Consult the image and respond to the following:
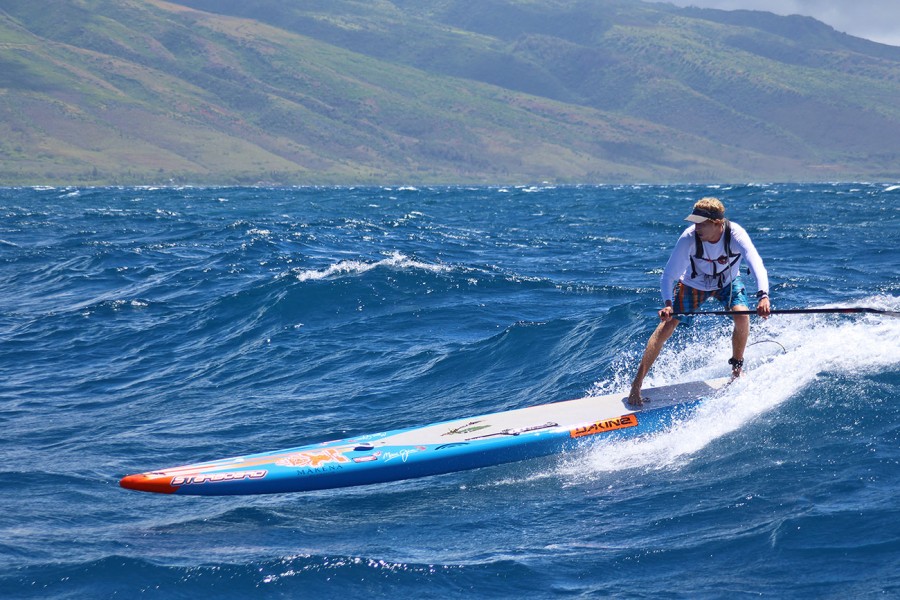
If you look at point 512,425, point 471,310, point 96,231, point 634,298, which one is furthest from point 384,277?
point 96,231

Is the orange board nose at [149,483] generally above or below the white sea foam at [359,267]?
below

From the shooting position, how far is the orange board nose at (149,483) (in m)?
9.07

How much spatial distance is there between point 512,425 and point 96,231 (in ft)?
103

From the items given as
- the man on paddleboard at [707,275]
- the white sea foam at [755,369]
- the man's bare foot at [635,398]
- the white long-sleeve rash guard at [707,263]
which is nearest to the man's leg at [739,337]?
the man on paddleboard at [707,275]

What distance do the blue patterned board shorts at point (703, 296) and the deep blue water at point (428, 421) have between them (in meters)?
0.95

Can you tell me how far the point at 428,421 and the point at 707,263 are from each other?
13.1 ft

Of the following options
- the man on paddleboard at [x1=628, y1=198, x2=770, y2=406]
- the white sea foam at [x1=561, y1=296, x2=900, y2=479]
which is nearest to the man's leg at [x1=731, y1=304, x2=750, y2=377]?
the man on paddleboard at [x1=628, y1=198, x2=770, y2=406]

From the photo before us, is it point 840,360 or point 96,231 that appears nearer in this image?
point 840,360

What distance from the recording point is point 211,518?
Result: 8.94m

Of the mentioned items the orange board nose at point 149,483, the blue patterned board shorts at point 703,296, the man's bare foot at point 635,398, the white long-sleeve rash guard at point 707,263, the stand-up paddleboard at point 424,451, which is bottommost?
the orange board nose at point 149,483

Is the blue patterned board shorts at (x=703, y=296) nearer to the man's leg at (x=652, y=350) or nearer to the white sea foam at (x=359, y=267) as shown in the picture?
the man's leg at (x=652, y=350)

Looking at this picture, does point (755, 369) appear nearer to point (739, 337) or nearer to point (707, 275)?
point (739, 337)

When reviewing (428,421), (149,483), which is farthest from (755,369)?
(149,483)

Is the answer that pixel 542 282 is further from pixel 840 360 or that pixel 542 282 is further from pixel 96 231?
pixel 96 231
